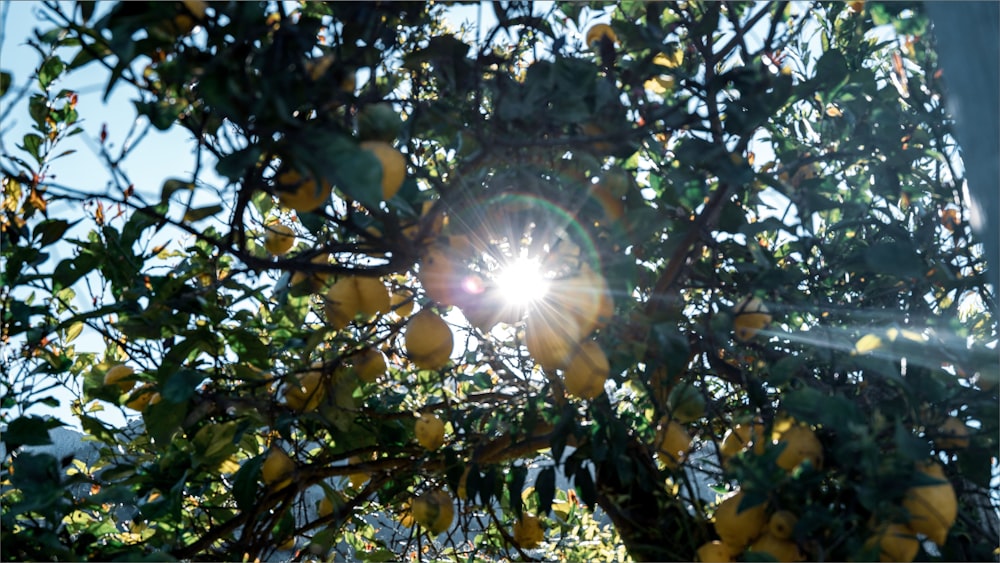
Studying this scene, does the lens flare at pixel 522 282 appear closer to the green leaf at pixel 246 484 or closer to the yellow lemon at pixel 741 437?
the yellow lemon at pixel 741 437

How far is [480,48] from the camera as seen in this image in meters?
1.61

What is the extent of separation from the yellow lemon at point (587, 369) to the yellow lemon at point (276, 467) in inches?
28.0

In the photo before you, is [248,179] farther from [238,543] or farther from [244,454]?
[244,454]

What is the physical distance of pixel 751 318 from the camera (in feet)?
5.94

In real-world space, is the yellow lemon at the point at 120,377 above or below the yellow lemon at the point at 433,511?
above

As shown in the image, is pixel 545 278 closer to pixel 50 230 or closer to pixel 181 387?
pixel 181 387

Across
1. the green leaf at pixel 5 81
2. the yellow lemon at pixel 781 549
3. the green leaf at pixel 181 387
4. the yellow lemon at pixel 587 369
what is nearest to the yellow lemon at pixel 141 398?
the green leaf at pixel 181 387

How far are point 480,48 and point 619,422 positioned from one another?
72cm

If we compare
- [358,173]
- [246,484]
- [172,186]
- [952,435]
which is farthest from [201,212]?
[952,435]

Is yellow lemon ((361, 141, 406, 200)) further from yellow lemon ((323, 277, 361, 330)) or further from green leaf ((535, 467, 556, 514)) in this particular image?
green leaf ((535, 467, 556, 514))

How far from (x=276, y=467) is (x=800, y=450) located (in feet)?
3.54

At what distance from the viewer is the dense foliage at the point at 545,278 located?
1.40 metres

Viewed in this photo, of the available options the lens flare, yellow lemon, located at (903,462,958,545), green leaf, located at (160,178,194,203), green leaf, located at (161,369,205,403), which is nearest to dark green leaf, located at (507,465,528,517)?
the lens flare

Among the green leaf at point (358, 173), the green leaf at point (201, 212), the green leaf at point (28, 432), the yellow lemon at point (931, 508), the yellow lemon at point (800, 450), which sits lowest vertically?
the yellow lemon at point (931, 508)
